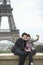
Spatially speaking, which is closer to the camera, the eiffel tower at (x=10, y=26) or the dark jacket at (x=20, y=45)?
the dark jacket at (x=20, y=45)

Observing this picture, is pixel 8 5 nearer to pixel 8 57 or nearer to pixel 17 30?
pixel 17 30

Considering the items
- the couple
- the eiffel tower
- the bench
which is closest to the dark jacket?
the couple

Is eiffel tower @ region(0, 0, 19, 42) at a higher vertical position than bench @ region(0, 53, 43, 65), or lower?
higher

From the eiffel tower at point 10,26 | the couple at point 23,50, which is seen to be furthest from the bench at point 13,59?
the eiffel tower at point 10,26

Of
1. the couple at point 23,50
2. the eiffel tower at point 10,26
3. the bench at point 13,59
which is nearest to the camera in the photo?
the couple at point 23,50

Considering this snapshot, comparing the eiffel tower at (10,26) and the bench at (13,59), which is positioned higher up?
the eiffel tower at (10,26)

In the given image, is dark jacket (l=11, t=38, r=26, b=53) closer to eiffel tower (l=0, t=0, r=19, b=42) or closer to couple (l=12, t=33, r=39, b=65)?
couple (l=12, t=33, r=39, b=65)

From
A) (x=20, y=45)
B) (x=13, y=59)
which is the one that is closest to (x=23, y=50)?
(x=20, y=45)

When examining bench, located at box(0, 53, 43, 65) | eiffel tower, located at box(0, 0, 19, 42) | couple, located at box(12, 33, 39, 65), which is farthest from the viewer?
eiffel tower, located at box(0, 0, 19, 42)

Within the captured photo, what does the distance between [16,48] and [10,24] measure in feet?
67.0

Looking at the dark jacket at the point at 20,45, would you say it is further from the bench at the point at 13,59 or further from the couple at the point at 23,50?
the bench at the point at 13,59

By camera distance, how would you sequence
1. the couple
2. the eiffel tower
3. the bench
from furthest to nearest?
the eiffel tower
the bench
the couple

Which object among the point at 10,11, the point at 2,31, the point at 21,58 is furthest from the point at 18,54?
the point at 2,31

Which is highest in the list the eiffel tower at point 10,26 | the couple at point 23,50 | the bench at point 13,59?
the eiffel tower at point 10,26
